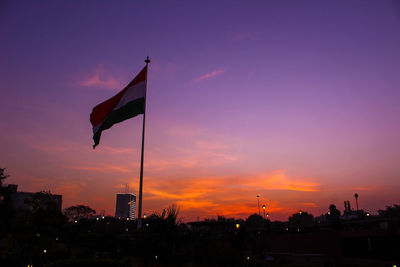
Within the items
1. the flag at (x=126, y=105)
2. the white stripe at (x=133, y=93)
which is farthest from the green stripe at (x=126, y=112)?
the white stripe at (x=133, y=93)

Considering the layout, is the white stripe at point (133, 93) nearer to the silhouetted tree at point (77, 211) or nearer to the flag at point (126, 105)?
the flag at point (126, 105)

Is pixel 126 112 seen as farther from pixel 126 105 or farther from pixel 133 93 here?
pixel 133 93

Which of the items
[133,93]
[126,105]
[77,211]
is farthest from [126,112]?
[77,211]

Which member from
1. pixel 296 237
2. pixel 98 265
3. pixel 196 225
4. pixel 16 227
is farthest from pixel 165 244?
pixel 16 227

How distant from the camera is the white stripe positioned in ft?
69.5

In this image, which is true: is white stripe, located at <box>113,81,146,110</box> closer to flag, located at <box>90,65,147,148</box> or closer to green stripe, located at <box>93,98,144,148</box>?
flag, located at <box>90,65,147,148</box>

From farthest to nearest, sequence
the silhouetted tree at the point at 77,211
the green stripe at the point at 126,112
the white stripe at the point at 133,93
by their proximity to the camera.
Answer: the silhouetted tree at the point at 77,211
the white stripe at the point at 133,93
the green stripe at the point at 126,112

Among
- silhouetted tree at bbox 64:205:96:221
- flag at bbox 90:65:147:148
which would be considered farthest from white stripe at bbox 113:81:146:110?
silhouetted tree at bbox 64:205:96:221

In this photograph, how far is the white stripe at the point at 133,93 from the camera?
21.2m

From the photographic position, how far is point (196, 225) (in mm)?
30219

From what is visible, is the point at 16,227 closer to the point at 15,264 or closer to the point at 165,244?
the point at 15,264

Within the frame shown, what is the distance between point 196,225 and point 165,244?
1305cm

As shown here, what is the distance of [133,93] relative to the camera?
841 inches

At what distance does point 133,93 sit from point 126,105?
3.16ft
